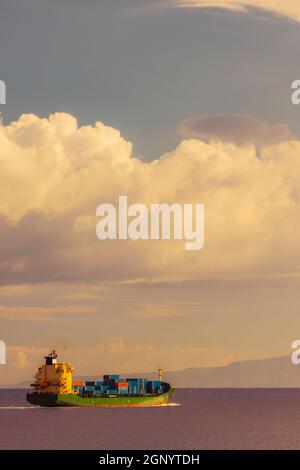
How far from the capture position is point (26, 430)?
488ft

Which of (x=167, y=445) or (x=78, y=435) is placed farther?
(x=78, y=435)

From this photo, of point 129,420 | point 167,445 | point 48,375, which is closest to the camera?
point 167,445

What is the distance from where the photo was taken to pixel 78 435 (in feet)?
454

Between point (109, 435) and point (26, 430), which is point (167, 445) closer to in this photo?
point (109, 435)

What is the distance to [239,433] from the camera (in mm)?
151375
